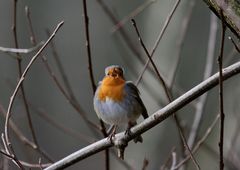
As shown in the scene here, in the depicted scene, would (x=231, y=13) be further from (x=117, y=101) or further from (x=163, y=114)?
(x=117, y=101)

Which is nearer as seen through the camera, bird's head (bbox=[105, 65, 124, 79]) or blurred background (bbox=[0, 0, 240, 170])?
bird's head (bbox=[105, 65, 124, 79])

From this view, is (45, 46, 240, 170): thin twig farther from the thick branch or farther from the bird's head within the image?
the bird's head

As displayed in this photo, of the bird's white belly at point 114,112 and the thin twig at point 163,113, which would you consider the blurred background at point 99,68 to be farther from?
the thin twig at point 163,113

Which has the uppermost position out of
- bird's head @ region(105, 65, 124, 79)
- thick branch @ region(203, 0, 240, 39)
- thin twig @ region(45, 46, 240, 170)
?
bird's head @ region(105, 65, 124, 79)

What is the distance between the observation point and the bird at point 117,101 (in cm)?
344

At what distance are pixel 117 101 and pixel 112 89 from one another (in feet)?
0.26

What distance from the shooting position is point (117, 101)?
353 cm

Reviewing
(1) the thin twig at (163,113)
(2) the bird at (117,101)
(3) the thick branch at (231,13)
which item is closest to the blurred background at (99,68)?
(2) the bird at (117,101)

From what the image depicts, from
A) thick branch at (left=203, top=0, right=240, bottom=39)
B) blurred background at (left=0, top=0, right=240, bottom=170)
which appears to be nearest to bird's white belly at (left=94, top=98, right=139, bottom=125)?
thick branch at (left=203, top=0, right=240, bottom=39)

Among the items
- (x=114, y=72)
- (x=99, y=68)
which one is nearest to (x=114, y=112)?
(x=114, y=72)

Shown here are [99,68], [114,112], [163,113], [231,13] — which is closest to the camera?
[231,13]

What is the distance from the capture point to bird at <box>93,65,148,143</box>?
344 cm

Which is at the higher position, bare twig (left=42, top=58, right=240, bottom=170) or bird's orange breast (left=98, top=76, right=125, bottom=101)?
bird's orange breast (left=98, top=76, right=125, bottom=101)

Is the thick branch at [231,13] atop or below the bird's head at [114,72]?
below
